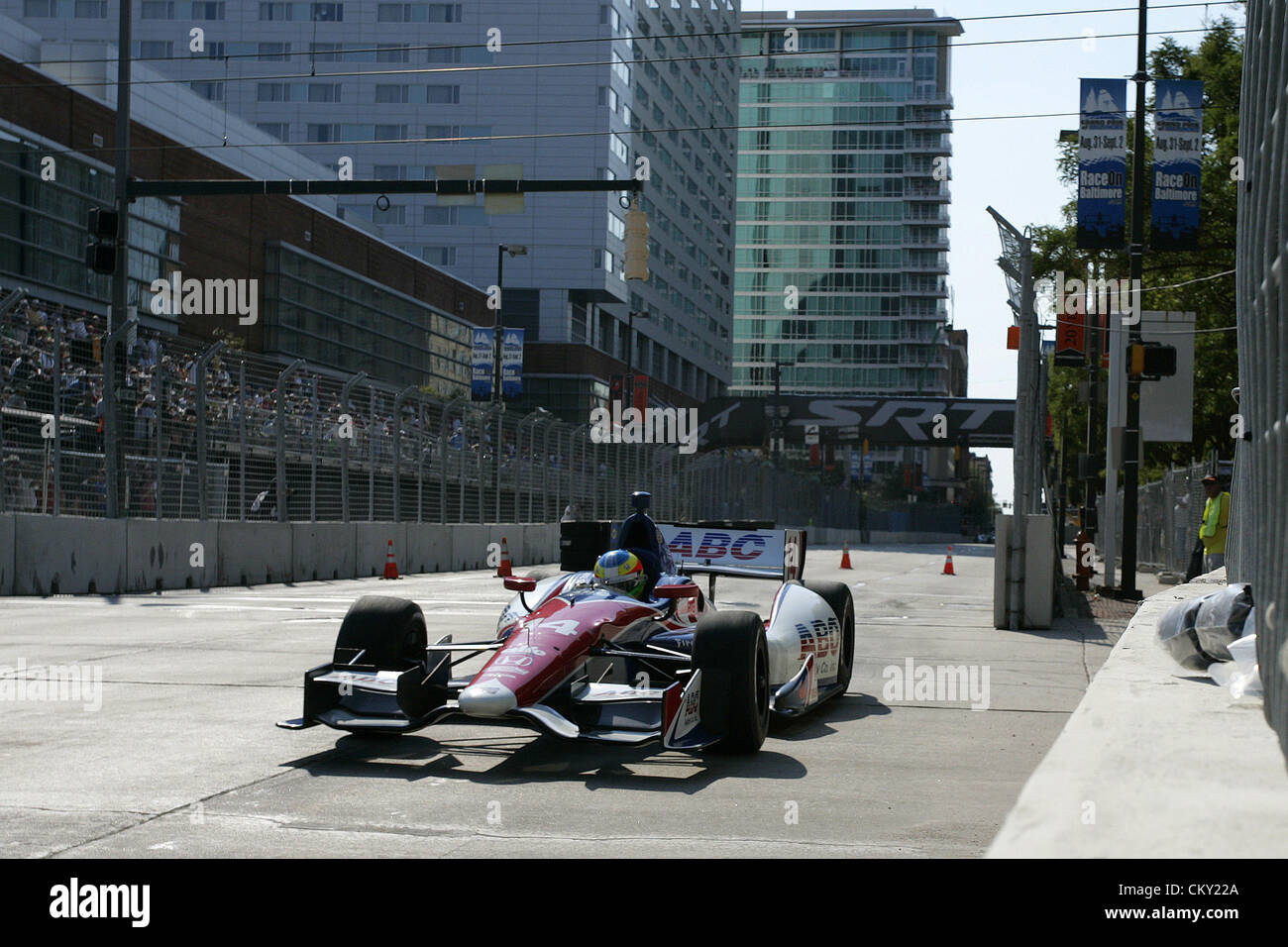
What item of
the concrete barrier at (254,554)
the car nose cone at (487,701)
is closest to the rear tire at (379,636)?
the car nose cone at (487,701)

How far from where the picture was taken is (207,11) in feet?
266

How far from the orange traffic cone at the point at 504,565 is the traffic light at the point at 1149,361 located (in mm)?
9351

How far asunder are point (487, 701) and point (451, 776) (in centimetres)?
38

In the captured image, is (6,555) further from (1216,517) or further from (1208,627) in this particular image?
(1216,517)

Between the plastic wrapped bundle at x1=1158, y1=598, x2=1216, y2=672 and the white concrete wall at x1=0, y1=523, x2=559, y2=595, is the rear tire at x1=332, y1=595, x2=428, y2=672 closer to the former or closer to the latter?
the plastic wrapped bundle at x1=1158, y1=598, x2=1216, y2=672

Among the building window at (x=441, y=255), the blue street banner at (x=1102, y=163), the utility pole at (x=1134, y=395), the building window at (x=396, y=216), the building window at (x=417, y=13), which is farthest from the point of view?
the building window at (x=396, y=216)

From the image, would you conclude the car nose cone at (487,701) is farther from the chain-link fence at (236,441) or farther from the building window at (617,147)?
the building window at (617,147)

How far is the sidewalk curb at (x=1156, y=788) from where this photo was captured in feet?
9.30

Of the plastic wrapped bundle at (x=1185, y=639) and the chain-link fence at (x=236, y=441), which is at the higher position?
the chain-link fence at (x=236, y=441)

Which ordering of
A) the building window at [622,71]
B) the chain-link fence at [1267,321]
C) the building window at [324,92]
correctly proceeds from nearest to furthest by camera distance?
the chain-link fence at [1267,321]
the building window at [622,71]
the building window at [324,92]

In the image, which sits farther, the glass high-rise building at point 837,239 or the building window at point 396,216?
the glass high-rise building at point 837,239

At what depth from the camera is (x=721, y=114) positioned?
376ft
